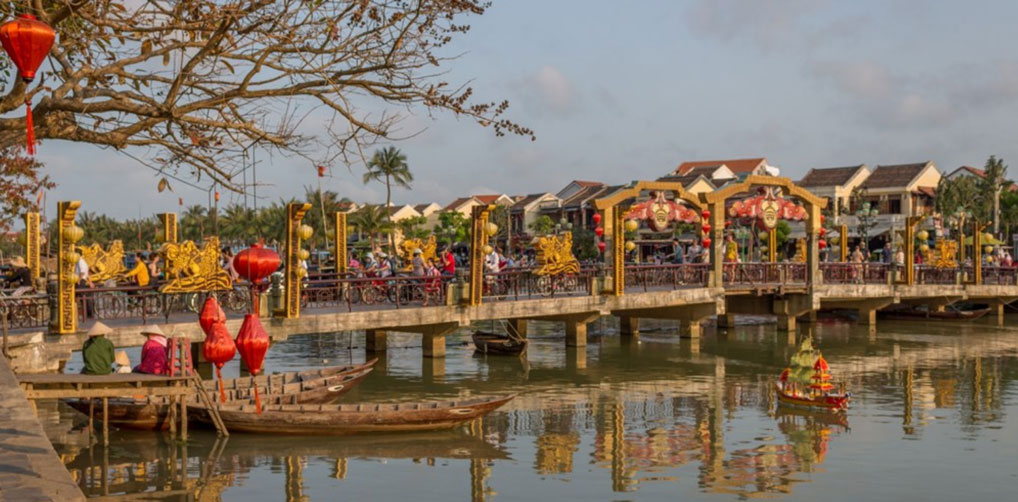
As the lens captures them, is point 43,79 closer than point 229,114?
Yes

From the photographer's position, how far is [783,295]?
31828mm

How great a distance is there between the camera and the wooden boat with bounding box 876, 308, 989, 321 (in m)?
37.7

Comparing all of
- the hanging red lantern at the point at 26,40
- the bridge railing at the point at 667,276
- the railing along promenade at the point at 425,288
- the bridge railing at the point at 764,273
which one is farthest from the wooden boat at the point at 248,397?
the bridge railing at the point at 764,273

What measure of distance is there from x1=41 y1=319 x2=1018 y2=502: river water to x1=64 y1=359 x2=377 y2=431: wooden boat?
309mm

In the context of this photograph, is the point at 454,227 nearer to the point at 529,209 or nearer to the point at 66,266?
the point at 529,209

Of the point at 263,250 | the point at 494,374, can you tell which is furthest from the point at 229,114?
the point at 494,374

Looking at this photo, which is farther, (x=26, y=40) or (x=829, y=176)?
(x=829, y=176)

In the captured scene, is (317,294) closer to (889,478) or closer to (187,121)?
(187,121)

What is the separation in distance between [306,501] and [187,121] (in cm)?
459

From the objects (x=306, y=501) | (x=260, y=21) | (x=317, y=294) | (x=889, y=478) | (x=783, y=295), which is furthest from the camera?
(x=783, y=295)

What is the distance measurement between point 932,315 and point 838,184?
29.6 m


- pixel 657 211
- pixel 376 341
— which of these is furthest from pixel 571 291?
pixel 376 341

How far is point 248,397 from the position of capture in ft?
56.1

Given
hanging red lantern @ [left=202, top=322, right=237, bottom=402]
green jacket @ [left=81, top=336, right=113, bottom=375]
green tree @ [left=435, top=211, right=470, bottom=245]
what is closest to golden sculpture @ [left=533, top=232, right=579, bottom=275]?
hanging red lantern @ [left=202, top=322, right=237, bottom=402]
